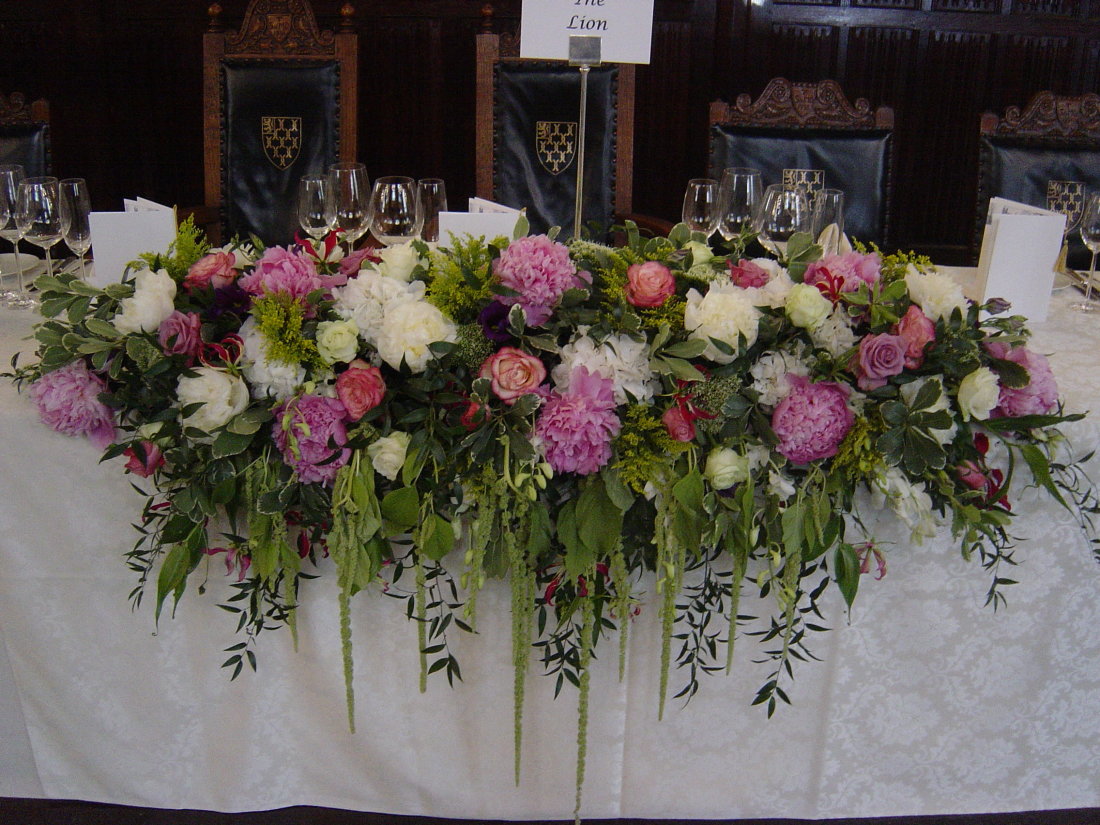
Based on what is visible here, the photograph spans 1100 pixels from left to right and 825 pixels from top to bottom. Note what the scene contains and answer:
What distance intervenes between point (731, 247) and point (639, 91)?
8.91ft

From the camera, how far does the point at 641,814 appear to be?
1487 millimetres

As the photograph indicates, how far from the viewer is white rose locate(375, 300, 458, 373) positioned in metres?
1.15

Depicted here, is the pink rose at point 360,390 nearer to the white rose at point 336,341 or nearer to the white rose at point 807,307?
the white rose at point 336,341

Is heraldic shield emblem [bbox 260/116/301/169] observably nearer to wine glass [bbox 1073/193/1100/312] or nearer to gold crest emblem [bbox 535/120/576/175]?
gold crest emblem [bbox 535/120/576/175]

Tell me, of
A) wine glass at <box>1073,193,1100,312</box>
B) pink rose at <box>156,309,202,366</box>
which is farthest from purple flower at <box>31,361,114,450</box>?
wine glass at <box>1073,193,1100,312</box>

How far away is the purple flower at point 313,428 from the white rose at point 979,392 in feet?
2.24

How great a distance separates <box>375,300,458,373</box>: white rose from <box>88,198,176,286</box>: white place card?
0.50m

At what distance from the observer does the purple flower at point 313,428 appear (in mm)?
1157

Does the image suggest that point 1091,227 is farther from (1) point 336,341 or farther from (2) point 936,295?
(1) point 336,341

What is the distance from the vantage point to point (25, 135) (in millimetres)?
2404

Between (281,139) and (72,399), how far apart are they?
4.81 feet

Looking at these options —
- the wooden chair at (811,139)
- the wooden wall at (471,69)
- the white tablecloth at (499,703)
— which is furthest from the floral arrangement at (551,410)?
the wooden wall at (471,69)

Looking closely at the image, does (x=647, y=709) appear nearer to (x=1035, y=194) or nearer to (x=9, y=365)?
(x=9, y=365)

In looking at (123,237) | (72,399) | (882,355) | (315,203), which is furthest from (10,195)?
(882,355)
